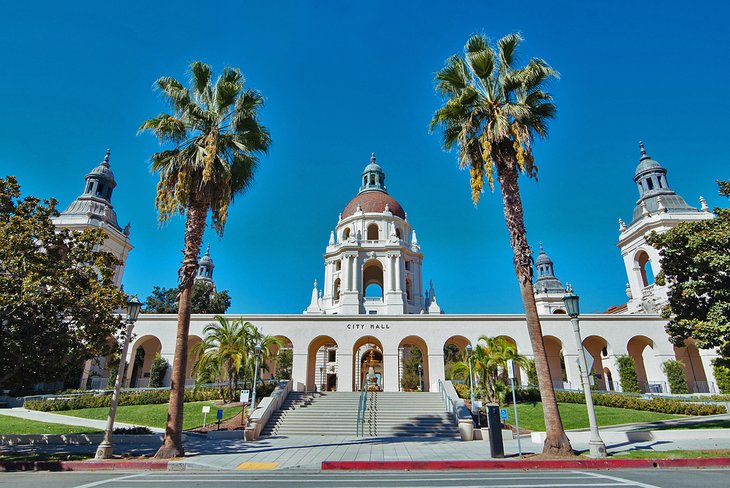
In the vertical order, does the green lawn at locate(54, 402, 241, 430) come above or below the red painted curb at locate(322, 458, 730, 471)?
above

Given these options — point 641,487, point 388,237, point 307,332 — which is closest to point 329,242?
point 388,237

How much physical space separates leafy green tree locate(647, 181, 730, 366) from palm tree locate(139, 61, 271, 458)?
19.7 m

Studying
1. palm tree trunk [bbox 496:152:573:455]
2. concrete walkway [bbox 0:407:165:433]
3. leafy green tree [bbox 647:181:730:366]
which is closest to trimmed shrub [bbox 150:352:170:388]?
concrete walkway [bbox 0:407:165:433]

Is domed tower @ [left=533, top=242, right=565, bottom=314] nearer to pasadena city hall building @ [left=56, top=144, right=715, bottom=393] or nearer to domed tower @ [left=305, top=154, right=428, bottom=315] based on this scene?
pasadena city hall building @ [left=56, top=144, right=715, bottom=393]

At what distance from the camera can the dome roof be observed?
54.2m

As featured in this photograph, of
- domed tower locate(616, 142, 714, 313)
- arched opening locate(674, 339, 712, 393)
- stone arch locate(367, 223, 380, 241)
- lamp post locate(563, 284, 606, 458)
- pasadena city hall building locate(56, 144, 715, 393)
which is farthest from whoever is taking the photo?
stone arch locate(367, 223, 380, 241)

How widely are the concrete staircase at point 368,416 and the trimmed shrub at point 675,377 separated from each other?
60.1ft

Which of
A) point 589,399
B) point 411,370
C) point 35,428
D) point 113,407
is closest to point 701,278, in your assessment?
point 589,399

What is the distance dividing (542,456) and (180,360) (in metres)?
12.5

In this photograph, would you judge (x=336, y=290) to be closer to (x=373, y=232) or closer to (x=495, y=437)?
(x=373, y=232)

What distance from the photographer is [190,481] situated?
10.3m

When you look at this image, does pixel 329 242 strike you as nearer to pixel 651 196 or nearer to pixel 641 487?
pixel 651 196

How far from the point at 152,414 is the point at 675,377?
118 feet

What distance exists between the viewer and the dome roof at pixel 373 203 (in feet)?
178
